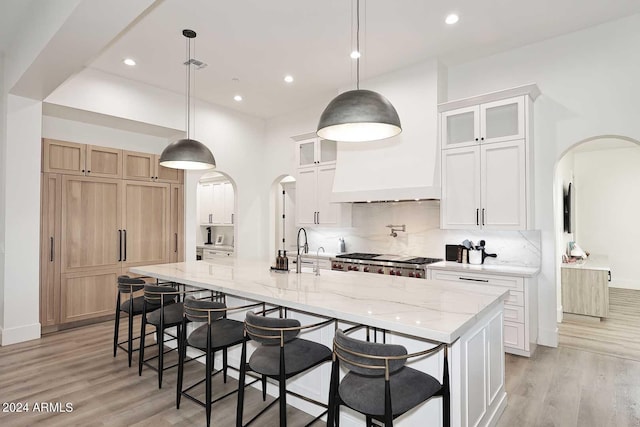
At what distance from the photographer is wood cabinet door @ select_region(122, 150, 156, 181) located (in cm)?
517

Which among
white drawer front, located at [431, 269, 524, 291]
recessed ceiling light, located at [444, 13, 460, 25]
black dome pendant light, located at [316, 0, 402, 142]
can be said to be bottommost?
white drawer front, located at [431, 269, 524, 291]

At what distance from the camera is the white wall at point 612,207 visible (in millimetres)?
6973

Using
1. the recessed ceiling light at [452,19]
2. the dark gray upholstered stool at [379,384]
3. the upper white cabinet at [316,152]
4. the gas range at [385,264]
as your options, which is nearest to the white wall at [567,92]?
the recessed ceiling light at [452,19]

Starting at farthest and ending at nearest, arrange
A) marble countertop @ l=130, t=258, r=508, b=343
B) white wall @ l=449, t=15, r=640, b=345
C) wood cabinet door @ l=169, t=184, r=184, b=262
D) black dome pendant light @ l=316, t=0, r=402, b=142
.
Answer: wood cabinet door @ l=169, t=184, r=184, b=262 < white wall @ l=449, t=15, r=640, b=345 < black dome pendant light @ l=316, t=0, r=402, b=142 < marble countertop @ l=130, t=258, r=508, b=343

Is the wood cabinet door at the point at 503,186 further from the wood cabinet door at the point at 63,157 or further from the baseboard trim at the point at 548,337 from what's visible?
the wood cabinet door at the point at 63,157

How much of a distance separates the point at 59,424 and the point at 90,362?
114 centimetres

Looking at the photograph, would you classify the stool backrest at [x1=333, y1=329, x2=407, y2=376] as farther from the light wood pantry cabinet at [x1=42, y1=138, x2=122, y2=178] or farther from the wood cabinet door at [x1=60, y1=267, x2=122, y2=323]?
the light wood pantry cabinet at [x1=42, y1=138, x2=122, y2=178]

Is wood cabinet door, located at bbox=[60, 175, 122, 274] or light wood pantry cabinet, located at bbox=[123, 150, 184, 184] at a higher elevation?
light wood pantry cabinet, located at bbox=[123, 150, 184, 184]

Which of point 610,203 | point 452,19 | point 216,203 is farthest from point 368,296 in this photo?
point 610,203

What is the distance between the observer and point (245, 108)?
6223 millimetres

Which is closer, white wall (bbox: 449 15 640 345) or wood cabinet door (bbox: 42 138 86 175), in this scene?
white wall (bbox: 449 15 640 345)

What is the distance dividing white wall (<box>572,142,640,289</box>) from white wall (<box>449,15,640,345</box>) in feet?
13.6

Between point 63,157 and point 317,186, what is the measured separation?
3.42 metres

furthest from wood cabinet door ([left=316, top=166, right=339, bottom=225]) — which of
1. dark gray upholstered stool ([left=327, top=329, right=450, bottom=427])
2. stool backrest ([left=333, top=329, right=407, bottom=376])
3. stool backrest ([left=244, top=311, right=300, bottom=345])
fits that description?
stool backrest ([left=333, top=329, right=407, bottom=376])
